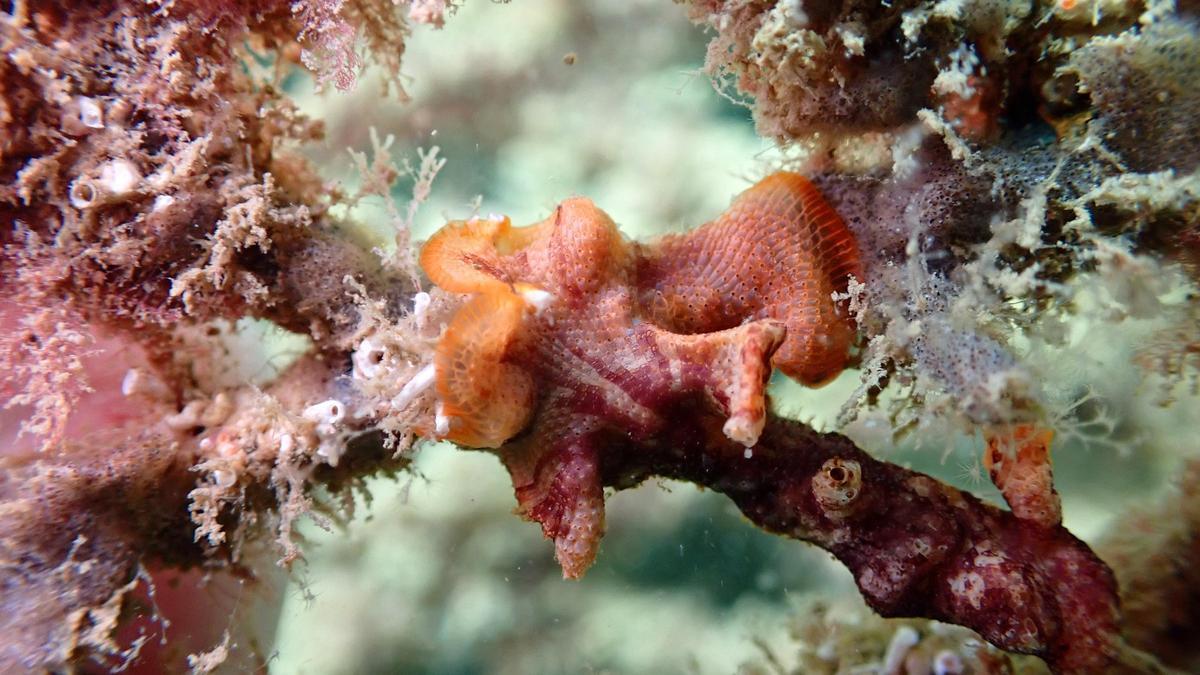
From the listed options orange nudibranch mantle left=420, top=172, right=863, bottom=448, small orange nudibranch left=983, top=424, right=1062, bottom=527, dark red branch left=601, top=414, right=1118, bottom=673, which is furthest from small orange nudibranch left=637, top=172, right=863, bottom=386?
small orange nudibranch left=983, top=424, right=1062, bottom=527

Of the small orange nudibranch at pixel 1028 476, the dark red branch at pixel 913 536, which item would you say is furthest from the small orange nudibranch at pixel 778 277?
the small orange nudibranch at pixel 1028 476

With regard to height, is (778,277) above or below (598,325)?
above

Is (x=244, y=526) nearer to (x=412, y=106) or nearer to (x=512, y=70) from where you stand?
(x=412, y=106)

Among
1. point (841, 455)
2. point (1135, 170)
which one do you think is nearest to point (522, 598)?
point (841, 455)

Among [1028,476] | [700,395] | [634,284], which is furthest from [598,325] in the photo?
[1028,476]

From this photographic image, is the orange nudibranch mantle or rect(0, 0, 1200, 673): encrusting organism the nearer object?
rect(0, 0, 1200, 673): encrusting organism

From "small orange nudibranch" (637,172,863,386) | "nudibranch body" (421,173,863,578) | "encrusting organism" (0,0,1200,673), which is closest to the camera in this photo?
"encrusting organism" (0,0,1200,673)

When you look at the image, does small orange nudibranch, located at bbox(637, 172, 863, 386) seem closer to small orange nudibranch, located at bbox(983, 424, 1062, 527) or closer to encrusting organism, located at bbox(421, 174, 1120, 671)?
encrusting organism, located at bbox(421, 174, 1120, 671)

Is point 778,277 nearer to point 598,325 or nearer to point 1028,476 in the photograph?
point 598,325
